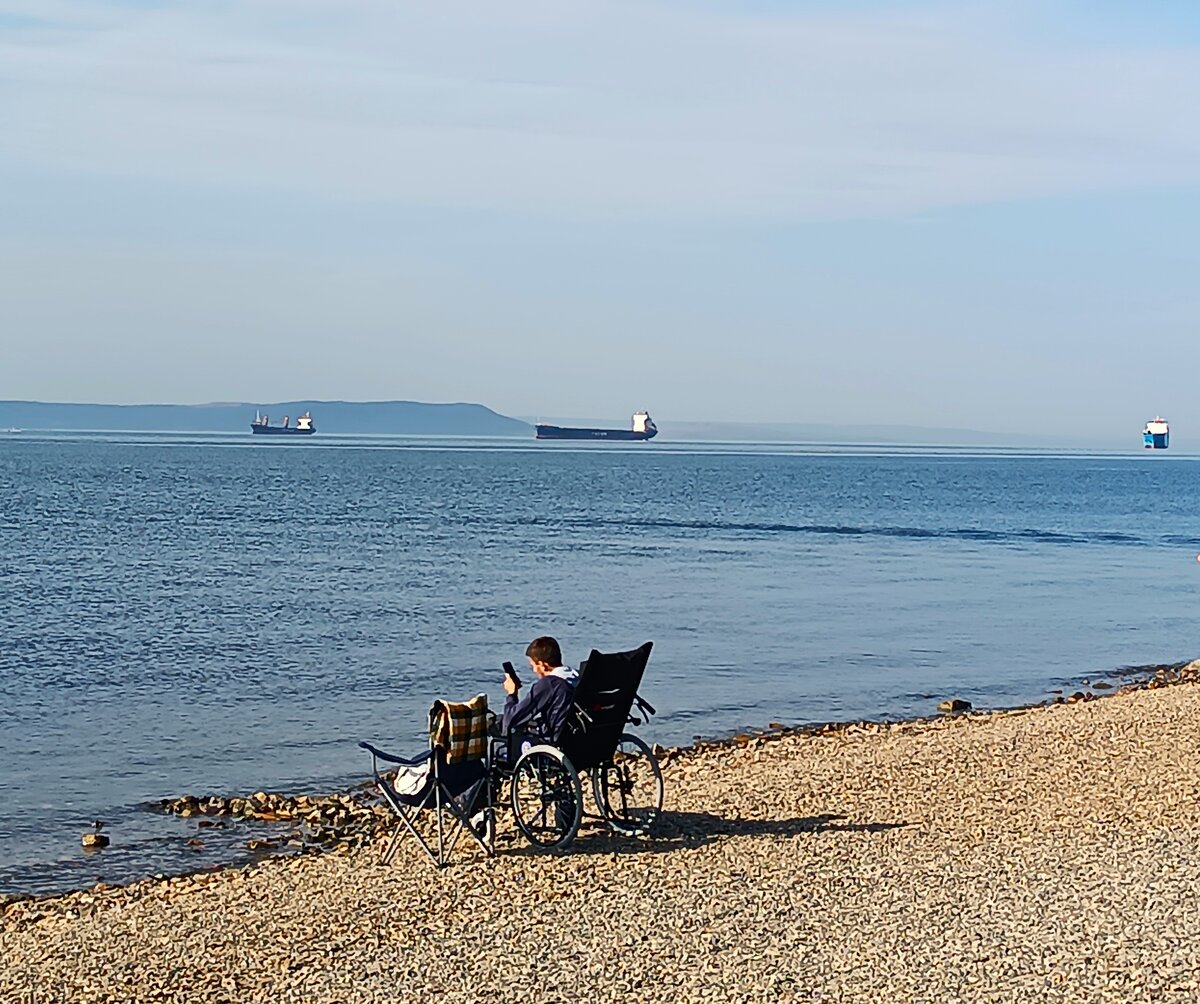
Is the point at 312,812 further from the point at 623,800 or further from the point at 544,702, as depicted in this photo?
the point at 544,702

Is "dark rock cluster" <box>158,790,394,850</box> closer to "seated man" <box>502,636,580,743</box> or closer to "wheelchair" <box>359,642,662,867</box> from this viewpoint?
"wheelchair" <box>359,642,662,867</box>

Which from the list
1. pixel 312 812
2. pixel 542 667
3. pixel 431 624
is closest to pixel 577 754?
pixel 542 667

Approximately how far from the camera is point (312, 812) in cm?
1199

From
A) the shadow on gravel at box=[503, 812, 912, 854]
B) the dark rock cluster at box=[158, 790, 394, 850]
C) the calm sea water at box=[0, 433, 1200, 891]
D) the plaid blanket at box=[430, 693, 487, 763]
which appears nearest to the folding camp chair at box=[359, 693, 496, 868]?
the plaid blanket at box=[430, 693, 487, 763]

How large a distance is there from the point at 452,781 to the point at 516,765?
Result: 15.0 inches

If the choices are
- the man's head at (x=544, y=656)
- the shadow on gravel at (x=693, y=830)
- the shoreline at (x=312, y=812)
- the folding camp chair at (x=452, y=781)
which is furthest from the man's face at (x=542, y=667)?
the shoreline at (x=312, y=812)

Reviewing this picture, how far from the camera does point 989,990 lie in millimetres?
6293

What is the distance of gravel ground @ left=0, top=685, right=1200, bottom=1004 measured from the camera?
6.55 metres

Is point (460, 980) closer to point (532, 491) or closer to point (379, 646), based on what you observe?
point (379, 646)

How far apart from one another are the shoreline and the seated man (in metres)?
1.89

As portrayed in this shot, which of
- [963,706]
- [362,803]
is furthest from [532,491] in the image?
[362,803]

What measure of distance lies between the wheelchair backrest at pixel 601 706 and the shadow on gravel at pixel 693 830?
48 centimetres

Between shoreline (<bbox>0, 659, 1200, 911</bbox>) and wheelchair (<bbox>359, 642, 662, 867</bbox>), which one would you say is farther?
shoreline (<bbox>0, 659, 1200, 911</bbox>)

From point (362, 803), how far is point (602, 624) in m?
14.4
